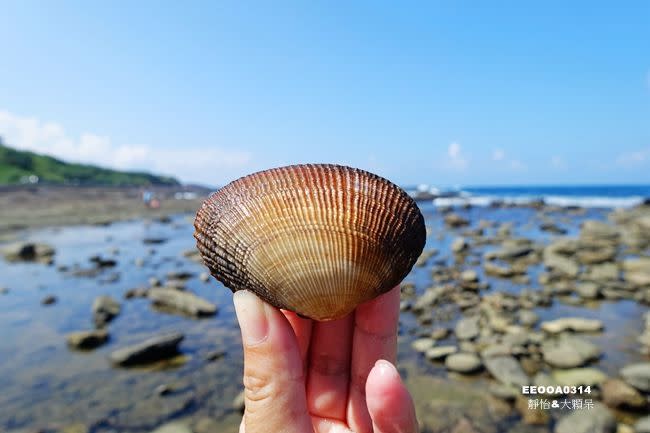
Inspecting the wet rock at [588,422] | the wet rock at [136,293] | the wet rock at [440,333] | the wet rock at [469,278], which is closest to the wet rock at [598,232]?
the wet rock at [469,278]

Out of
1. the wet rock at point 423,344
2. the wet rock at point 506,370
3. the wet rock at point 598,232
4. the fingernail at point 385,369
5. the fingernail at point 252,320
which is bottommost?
the wet rock at point 423,344

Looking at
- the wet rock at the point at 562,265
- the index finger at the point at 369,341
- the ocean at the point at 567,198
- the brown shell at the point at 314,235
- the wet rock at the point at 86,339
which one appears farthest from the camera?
the ocean at the point at 567,198

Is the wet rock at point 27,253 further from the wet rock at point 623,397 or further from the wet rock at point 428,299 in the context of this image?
the wet rock at point 623,397

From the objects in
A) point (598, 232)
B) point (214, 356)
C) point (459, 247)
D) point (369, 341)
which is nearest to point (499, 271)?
point (459, 247)

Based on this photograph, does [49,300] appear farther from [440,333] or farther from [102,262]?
[440,333]

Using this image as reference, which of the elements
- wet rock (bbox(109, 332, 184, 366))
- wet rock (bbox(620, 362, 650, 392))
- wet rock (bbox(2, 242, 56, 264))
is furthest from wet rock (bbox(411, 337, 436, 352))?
wet rock (bbox(2, 242, 56, 264))

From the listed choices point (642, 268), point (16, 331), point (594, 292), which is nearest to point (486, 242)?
point (642, 268)
